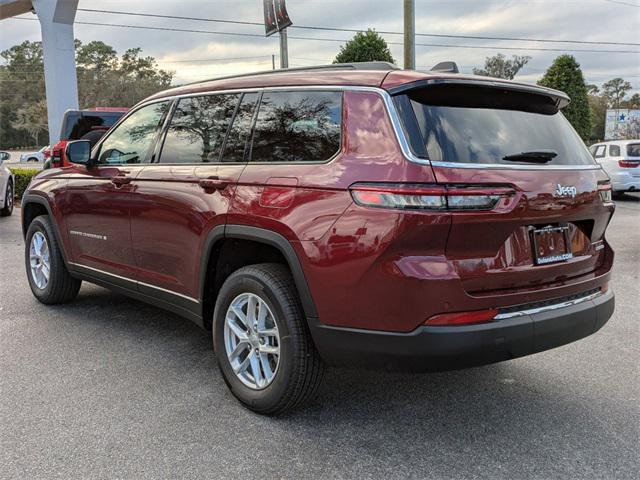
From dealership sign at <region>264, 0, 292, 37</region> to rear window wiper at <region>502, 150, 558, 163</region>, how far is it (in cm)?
1362

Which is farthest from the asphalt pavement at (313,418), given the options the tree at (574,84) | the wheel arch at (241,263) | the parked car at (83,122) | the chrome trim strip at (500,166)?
the tree at (574,84)

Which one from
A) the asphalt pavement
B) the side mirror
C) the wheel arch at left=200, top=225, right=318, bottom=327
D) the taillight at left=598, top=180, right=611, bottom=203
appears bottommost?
the asphalt pavement

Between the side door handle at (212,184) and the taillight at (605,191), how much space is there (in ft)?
6.81

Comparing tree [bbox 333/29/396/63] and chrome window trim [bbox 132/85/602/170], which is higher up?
tree [bbox 333/29/396/63]

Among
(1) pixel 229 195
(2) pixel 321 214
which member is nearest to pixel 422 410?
(2) pixel 321 214

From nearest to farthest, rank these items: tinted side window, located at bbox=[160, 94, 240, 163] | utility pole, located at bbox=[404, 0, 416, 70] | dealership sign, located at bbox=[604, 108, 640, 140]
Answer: tinted side window, located at bbox=[160, 94, 240, 163] < utility pole, located at bbox=[404, 0, 416, 70] < dealership sign, located at bbox=[604, 108, 640, 140]

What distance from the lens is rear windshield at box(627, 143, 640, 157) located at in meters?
15.6

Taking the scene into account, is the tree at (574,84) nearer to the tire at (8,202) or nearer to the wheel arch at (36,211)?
the tire at (8,202)

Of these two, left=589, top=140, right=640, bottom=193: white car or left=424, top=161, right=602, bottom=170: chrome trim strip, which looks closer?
left=424, top=161, right=602, bottom=170: chrome trim strip

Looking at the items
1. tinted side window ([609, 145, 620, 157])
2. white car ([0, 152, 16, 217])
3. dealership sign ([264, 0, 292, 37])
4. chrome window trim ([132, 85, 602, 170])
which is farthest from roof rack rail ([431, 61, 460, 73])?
tinted side window ([609, 145, 620, 157])

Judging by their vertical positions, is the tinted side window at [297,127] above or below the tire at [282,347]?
above

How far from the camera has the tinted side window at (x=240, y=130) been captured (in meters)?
3.50

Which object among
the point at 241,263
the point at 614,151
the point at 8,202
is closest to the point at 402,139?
the point at 241,263

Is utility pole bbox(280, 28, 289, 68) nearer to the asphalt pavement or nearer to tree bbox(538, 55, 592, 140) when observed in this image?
the asphalt pavement
